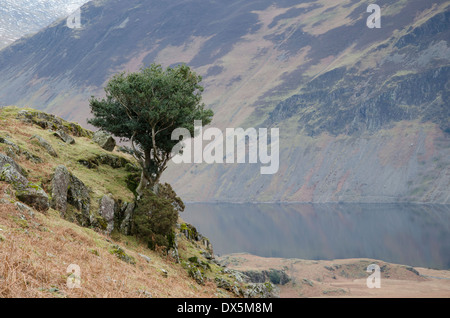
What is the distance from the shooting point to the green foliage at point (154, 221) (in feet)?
78.0

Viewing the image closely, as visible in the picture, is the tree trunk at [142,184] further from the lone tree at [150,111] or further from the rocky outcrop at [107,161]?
the rocky outcrop at [107,161]

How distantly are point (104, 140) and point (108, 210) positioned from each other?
1063 cm

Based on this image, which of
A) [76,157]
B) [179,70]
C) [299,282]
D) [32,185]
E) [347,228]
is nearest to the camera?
[32,185]

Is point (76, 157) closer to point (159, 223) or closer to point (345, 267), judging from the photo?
point (159, 223)

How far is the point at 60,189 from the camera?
20.2 metres

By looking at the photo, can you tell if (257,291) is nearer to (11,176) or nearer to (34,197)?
(34,197)

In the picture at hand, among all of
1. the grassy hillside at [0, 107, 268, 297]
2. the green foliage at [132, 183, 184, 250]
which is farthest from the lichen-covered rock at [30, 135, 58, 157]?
the green foliage at [132, 183, 184, 250]

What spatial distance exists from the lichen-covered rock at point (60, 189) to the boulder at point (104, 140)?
35.3 ft

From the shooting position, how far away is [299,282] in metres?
89.3

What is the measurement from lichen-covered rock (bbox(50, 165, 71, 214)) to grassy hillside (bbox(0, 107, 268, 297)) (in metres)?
0.50

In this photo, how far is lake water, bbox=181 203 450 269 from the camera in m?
126

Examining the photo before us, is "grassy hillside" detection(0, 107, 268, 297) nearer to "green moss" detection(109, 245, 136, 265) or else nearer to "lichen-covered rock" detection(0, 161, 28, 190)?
"green moss" detection(109, 245, 136, 265)
